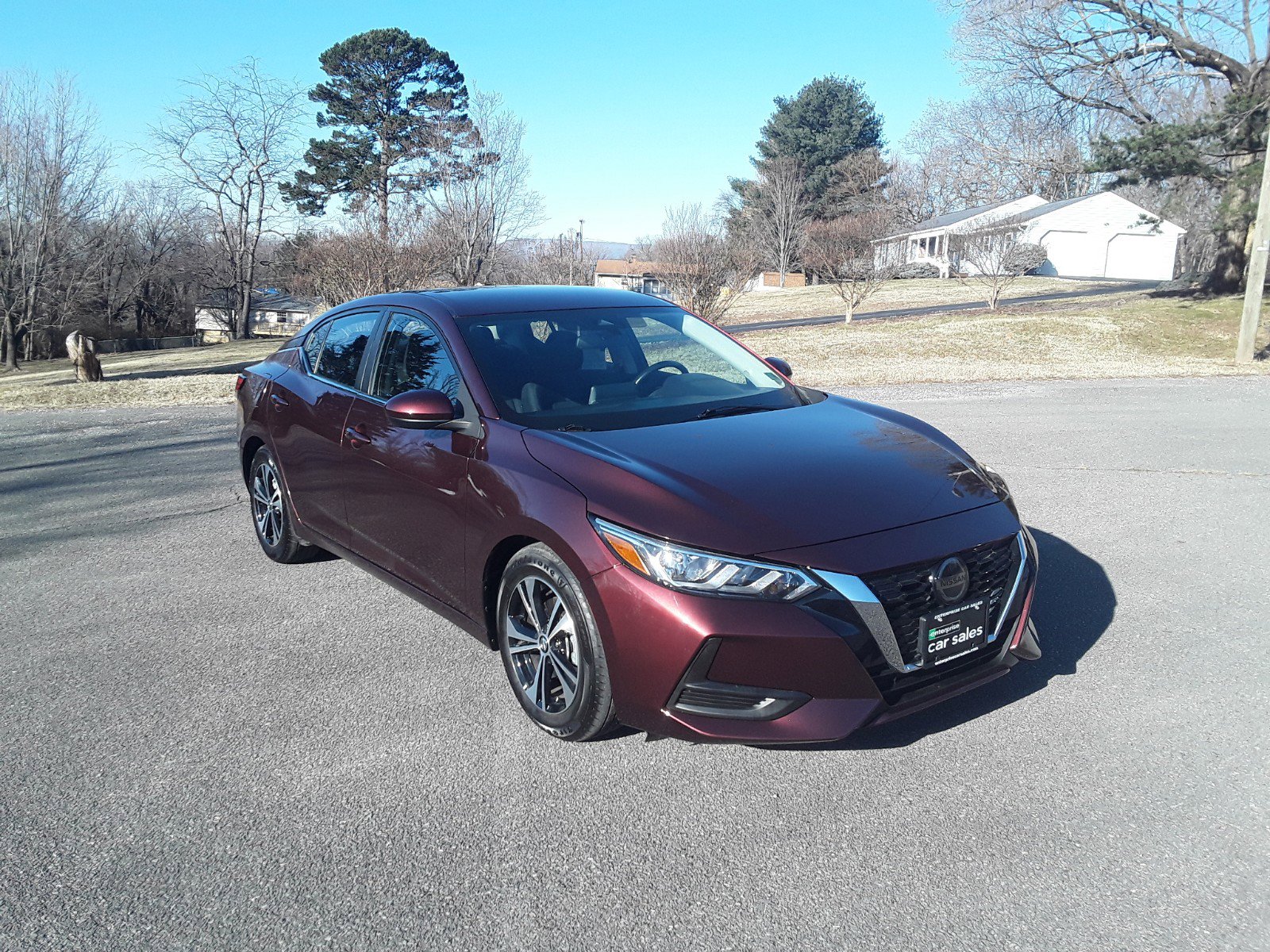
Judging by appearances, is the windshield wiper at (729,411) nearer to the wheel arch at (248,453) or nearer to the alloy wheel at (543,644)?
the alloy wheel at (543,644)

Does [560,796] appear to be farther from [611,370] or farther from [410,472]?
[611,370]

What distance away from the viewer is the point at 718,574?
9.95 feet

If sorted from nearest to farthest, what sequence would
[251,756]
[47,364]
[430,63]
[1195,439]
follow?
1. [251,756]
2. [1195,439]
3. [47,364]
4. [430,63]

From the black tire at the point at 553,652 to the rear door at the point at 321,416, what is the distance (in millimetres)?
1530

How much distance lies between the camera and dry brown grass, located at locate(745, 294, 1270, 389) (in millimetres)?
16797

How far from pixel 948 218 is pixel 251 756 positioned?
6501 cm

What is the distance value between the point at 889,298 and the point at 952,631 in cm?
4096

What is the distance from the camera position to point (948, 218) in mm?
62188

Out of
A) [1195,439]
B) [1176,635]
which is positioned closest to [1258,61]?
[1195,439]

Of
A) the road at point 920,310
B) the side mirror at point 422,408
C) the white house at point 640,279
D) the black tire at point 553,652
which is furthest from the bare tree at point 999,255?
the black tire at point 553,652

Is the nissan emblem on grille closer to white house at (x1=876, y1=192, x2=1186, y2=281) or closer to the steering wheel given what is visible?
the steering wheel

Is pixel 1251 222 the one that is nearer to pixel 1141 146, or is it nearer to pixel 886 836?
pixel 1141 146

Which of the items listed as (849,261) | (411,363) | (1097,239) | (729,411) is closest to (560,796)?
(729,411)

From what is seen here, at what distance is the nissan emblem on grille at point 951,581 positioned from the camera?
3.19m
